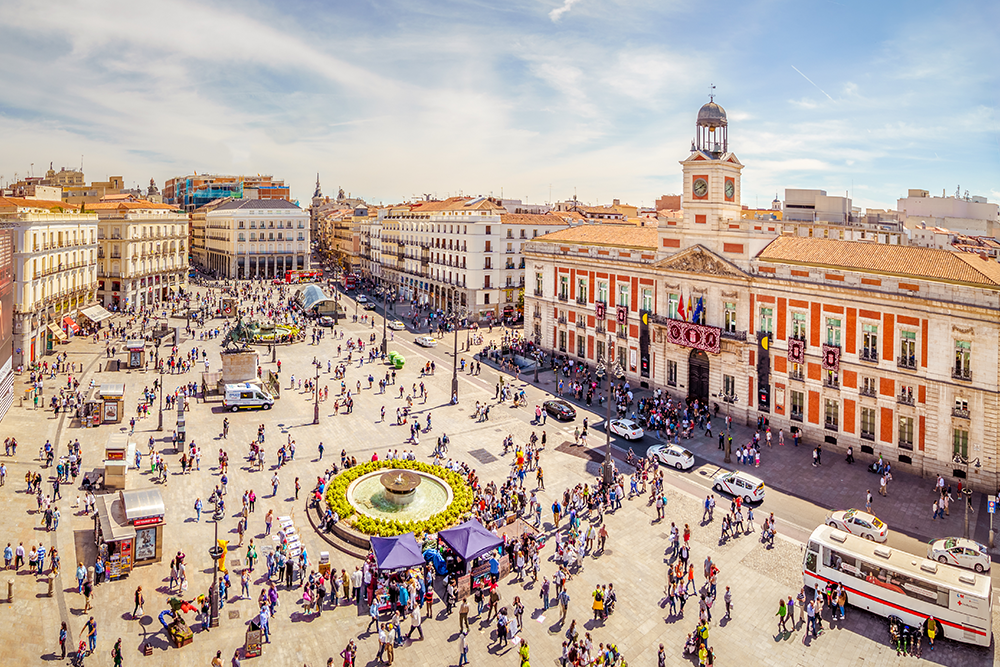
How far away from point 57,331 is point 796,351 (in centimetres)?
6321

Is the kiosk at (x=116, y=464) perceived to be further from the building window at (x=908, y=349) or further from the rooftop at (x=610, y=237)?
the building window at (x=908, y=349)

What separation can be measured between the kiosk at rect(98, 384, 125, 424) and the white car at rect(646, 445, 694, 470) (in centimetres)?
3264

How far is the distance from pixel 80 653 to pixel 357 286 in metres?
102

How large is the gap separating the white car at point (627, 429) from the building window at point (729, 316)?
9801mm

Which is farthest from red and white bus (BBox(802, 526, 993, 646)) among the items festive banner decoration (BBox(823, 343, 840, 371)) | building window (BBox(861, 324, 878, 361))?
festive banner decoration (BBox(823, 343, 840, 371))

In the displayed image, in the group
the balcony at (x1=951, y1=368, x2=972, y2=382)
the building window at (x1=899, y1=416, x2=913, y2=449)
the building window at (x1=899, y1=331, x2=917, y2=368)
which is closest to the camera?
the balcony at (x1=951, y1=368, x2=972, y2=382)

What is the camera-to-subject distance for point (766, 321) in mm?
43281

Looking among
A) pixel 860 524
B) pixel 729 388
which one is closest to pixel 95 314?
pixel 729 388

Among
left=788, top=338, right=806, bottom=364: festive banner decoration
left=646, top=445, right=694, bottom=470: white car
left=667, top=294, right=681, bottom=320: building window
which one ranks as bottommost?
left=646, top=445, right=694, bottom=470: white car

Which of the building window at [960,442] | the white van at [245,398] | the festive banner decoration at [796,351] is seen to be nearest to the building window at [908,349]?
the building window at [960,442]

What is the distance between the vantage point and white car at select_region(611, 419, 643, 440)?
41.2 m

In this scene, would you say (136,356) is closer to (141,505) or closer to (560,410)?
(141,505)

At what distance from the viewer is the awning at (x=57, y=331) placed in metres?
61.2

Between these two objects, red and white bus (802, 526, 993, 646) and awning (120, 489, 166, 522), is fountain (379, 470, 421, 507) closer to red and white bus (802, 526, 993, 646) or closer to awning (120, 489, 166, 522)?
awning (120, 489, 166, 522)
